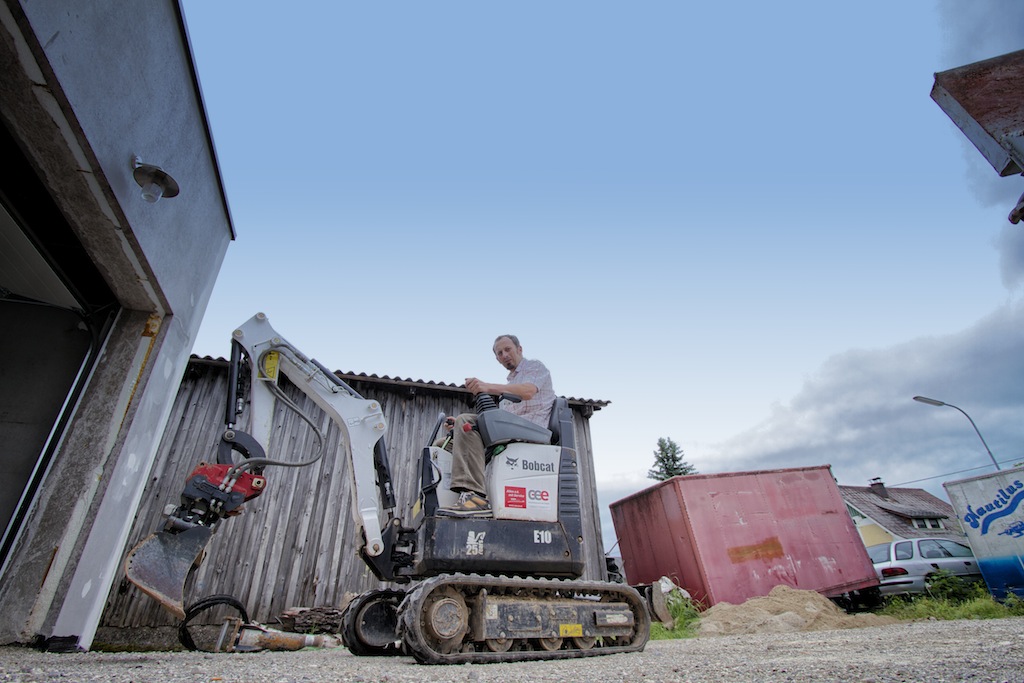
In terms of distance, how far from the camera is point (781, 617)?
6340 millimetres

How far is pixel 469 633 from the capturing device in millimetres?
3125

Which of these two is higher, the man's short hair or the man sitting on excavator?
the man's short hair

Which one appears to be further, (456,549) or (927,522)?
(927,522)

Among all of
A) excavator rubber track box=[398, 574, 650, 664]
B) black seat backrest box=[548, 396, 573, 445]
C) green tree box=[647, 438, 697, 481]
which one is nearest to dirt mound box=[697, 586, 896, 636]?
excavator rubber track box=[398, 574, 650, 664]

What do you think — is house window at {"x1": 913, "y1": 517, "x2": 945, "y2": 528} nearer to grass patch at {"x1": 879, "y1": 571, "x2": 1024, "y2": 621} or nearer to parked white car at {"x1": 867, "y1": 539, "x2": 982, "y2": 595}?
parked white car at {"x1": 867, "y1": 539, "x2": 982, "y2": 595}

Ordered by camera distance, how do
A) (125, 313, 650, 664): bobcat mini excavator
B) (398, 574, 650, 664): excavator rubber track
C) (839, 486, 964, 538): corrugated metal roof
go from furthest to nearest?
1. (839, 486, 964, 538): corrugated metal roof
2. (125, 313, 650, 664): bobcat mini excavator
3. (398, 574, 650, 664): excavator rubber track

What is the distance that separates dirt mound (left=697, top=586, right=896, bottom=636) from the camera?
20.3 ft

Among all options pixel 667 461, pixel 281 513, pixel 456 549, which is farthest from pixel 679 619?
pixel 667 461

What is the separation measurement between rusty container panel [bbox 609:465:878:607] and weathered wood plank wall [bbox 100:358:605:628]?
5.18ft

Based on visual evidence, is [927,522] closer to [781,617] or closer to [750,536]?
[750,536]

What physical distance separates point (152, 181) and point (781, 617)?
814 cm

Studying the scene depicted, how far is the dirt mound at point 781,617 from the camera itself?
6.20m

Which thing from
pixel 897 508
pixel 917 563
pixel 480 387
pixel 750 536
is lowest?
pixel 917 563

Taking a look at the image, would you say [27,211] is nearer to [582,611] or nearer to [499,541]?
[499,541]
